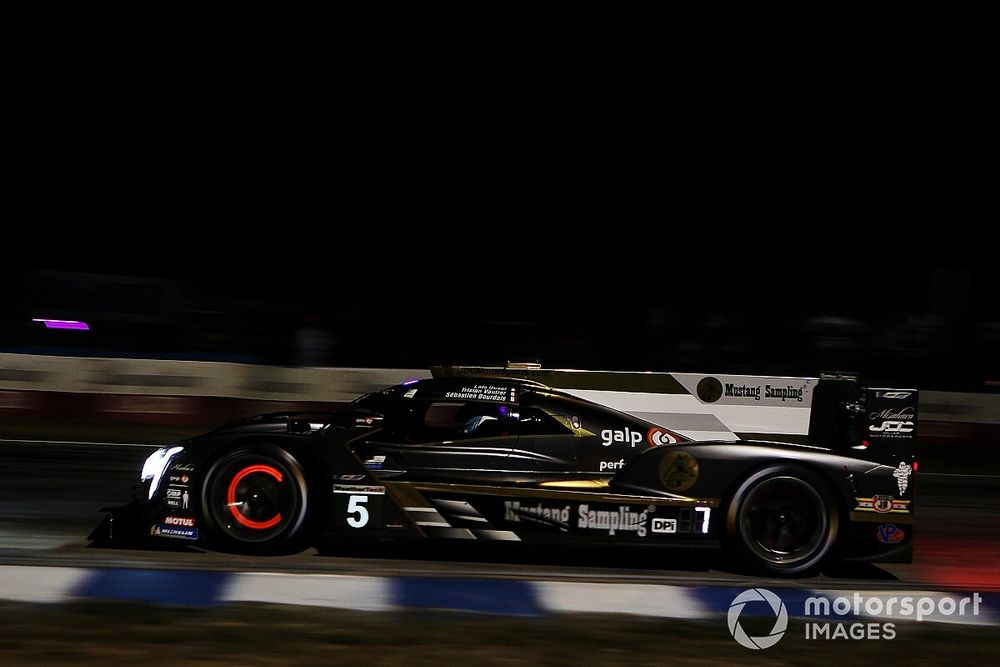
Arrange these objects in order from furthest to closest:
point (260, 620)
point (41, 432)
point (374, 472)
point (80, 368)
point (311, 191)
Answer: point (311, 191) → point (80, 368) → point (41, 432) → point (374, 472) → point (260, 620)

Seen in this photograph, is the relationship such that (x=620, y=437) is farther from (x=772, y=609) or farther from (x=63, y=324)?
(x=63, y=324)

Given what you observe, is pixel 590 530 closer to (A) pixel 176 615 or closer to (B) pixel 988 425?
(A) pixel 176 615

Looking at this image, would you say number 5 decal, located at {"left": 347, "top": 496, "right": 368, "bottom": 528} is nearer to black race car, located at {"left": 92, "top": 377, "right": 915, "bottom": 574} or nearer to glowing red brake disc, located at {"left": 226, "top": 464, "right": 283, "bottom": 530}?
black race car, located at {"left": 92, "top": 377, "right": 915, "bottom": 574}

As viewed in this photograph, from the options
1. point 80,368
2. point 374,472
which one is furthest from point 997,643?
point 80,368

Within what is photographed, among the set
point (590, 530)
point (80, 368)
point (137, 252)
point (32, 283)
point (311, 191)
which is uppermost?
point (311, 191)

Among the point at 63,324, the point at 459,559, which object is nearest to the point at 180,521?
the point at 459,559

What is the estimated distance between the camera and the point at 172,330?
18016 millimetres

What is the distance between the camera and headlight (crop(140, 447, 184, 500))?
Result: 619 cm

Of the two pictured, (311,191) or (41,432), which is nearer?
(41,432)

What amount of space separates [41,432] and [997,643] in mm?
10032

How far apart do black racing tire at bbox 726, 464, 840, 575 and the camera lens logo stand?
13.4 inches

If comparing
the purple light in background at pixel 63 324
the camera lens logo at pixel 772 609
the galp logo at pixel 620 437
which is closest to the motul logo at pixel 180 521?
the galp logo at pixel 620 437

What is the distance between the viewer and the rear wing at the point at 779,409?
6.33 m

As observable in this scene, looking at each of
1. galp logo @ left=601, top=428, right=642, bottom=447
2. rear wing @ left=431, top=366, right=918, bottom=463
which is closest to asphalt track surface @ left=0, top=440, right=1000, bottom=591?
galp logo @ left=601, top=428, right=642, bottom=447
